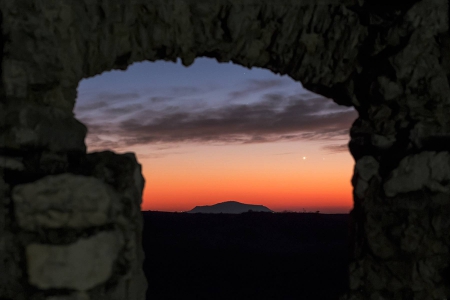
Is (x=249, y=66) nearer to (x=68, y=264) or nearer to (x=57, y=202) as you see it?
(x=57, y=202)

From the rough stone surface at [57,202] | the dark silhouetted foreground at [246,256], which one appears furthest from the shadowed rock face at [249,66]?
the dark silhouetted foreground at [246,256]

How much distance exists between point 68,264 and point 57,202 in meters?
0.26

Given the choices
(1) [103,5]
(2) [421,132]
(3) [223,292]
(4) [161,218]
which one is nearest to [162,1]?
(1) [103,5]

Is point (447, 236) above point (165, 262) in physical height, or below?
above

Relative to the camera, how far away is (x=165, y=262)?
395 inches

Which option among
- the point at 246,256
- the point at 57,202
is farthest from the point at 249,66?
the point at 246,256

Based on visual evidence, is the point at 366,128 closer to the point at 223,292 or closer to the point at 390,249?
the point at 390,249

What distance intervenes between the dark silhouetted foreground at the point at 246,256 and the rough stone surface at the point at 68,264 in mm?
6632

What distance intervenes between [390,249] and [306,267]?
737 cm

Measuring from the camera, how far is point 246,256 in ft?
34.7

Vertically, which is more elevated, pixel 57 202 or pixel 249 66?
pixel 249 66

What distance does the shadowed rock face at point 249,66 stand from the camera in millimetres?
1903

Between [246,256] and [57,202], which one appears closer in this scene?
[57,202]

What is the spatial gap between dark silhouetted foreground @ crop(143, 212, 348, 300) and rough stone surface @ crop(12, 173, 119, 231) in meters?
6.70
